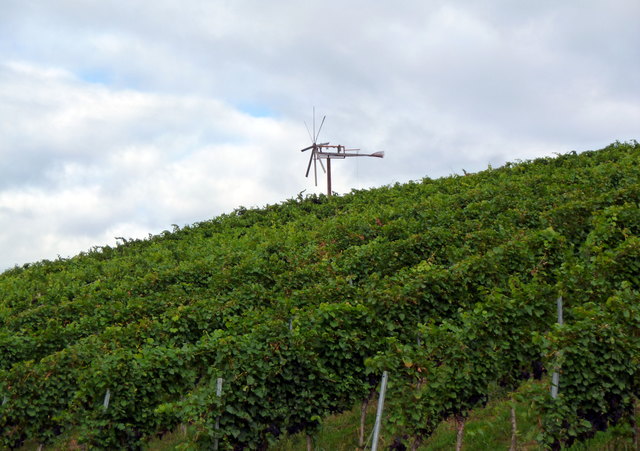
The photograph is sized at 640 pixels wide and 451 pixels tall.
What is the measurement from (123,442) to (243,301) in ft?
18.8

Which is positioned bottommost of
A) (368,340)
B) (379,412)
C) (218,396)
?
(379,412)

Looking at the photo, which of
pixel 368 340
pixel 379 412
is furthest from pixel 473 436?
pixel 379 412

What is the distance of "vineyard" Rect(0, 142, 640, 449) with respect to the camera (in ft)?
27.8

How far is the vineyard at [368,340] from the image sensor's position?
8461 millimetres

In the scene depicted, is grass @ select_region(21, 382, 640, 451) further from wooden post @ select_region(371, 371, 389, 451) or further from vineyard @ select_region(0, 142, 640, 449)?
wooden post @ select_region(371, 371, 389, 451)

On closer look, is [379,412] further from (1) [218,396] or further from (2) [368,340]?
(1) [218,396]

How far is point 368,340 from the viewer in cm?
1045

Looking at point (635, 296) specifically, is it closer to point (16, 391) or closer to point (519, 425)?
point (519, 425)

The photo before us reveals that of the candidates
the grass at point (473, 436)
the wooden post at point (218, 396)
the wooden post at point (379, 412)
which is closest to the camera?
the wooden post at point (379, 412)

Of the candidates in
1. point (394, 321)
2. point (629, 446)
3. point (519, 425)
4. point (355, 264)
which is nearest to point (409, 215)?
point (355, 264)

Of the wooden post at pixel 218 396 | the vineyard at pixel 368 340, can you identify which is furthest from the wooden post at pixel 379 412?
the wooden post at pixel 218 396

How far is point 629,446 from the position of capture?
8.41m

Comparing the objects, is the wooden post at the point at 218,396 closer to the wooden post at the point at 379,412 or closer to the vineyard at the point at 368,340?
the vineyard at the point at 368,340

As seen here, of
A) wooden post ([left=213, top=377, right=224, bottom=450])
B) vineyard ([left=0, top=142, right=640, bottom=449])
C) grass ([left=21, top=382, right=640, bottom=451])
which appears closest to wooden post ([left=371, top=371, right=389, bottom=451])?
vineyard ([left=0, top=142, right=640, bottom=449])
